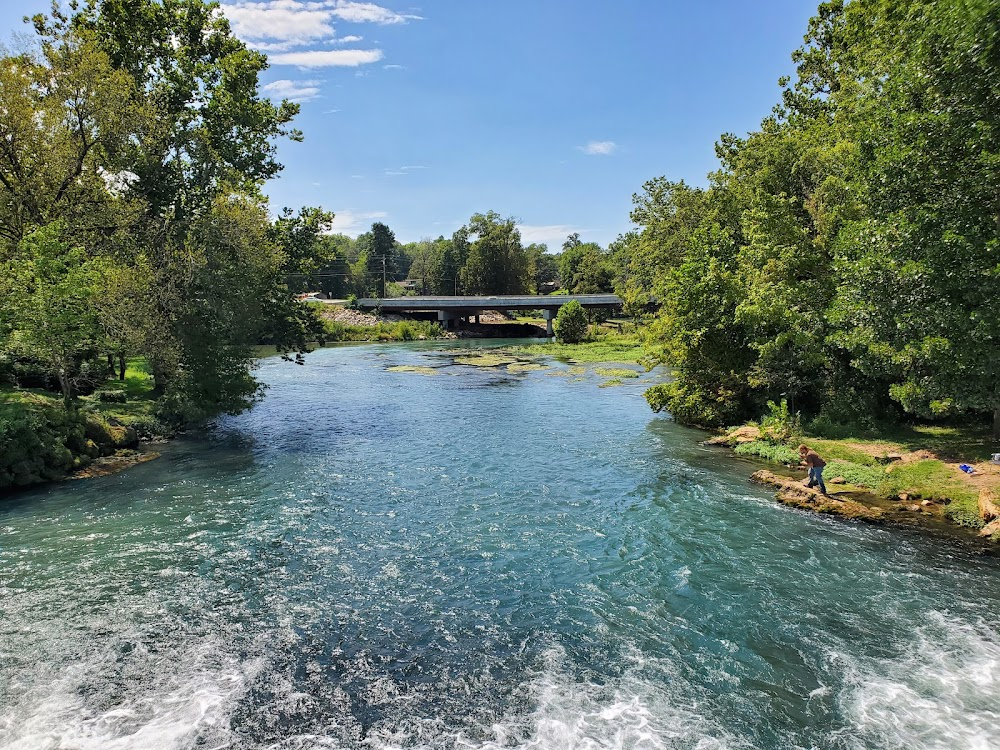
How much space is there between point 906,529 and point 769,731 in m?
→ 10.8

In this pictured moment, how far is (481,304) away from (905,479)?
86984 mm

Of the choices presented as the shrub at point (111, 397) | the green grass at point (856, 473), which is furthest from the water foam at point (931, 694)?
the shrub at point (111, 397)

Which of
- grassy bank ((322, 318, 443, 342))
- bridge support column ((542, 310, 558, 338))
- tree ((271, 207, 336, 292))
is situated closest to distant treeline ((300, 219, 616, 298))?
bridge support column ((542, 310, 558, 338))

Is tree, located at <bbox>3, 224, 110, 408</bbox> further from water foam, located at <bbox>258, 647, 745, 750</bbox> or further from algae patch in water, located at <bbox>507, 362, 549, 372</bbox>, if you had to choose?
algae patch in water, located at <bbox>507, 362, 549, 372</bbox>

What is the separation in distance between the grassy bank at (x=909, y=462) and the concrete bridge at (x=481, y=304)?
234ft

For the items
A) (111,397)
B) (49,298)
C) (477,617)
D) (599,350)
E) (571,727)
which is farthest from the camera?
(599,350)

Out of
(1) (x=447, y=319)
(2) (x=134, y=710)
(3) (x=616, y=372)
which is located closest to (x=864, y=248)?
(2) (x=134, y=710)

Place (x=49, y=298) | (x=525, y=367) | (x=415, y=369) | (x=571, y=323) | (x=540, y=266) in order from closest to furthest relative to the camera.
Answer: (x=49, y=298) < (x=415, y=369) < (x=525, y=367) < (x=571, y=323) < (x=540, y=266)

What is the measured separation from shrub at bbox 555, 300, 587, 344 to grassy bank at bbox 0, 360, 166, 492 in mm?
61904

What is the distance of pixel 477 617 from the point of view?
13.0m

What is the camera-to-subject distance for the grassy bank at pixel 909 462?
18.1 m

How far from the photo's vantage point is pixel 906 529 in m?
17.1

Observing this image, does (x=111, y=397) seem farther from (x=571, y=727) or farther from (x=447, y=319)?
(x=447, y=319)

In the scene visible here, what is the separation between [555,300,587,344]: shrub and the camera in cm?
8544
